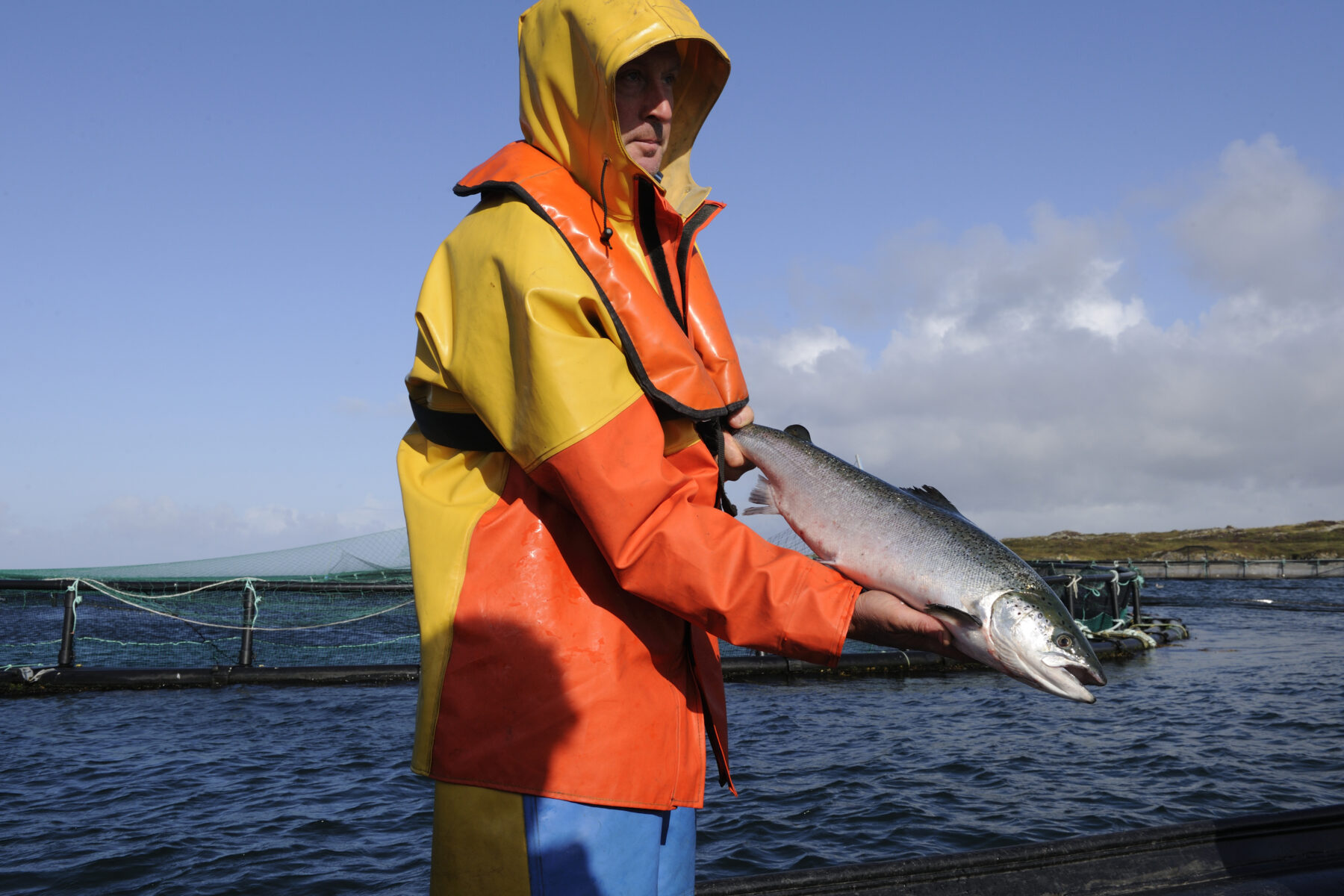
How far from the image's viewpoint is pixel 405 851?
6.67 m

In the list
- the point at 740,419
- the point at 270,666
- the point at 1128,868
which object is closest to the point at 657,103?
the point at 740,419

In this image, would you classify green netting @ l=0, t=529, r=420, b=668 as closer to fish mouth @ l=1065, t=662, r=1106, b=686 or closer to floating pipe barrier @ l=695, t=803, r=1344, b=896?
floating pipe barrier @ l=695, t=803, r=1344, b=896

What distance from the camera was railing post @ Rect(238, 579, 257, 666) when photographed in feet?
43.9

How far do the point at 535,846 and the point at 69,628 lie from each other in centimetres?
1415

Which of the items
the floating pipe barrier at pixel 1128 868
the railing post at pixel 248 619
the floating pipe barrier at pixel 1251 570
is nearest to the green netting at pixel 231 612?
the railing post at pixel 248 619

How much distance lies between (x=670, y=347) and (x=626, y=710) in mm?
776

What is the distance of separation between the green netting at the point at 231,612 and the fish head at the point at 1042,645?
12.2 m

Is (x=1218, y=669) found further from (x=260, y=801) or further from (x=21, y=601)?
(x=21, y=601)

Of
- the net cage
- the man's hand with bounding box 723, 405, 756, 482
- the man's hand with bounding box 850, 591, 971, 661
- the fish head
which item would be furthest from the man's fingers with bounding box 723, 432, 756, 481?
the net cage

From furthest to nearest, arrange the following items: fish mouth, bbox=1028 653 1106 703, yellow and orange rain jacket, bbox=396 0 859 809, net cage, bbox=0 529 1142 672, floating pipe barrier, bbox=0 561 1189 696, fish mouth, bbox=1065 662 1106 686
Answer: net cage, bbox=0 529 1142 672 → floating pipe barrier, bbox=0 561 1189 696 → fish mouth, bbox=1065 662 1106 686 → fish mouth, bbox=1028 653 1106 703 → yellow and orange rain jacket, bbox=396 0 859 809

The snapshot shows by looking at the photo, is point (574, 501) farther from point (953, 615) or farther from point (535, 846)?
point (953, 615)

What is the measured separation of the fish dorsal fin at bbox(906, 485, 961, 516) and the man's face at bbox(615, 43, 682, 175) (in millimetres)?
1284

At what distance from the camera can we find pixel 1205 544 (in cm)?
8100

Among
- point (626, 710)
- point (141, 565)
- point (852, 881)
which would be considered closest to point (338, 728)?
point (852, 881)
